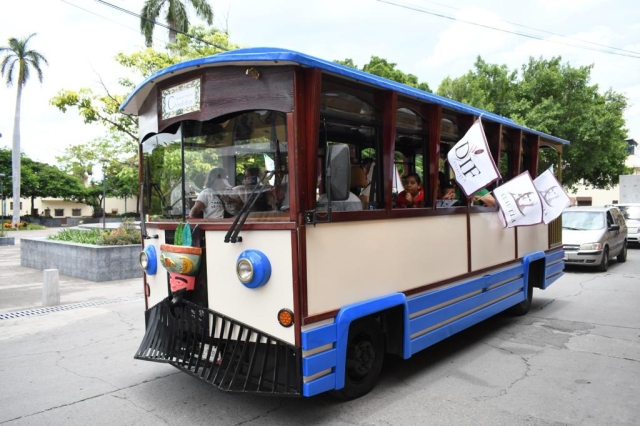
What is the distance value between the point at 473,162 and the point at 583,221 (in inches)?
378

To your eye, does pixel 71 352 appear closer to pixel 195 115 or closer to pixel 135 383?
pixel 135 383

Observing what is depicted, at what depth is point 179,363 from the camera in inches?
161

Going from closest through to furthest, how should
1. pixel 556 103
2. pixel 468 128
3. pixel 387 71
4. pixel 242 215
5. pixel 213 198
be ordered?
1. pixel 242 215
2. pixel 213 198
3. pixel 468 128
4. pixel 556 103
5. pixel 387 71

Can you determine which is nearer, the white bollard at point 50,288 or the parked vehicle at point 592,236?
the white bollard at point 50,288

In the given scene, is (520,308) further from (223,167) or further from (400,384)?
(223,167)

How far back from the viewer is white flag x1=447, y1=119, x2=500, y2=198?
5176 mm

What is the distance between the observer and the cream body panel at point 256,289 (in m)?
3.54

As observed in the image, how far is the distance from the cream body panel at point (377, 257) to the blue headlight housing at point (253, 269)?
33 cm

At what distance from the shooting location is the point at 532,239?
749 cm

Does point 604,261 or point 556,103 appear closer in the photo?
point 604,261

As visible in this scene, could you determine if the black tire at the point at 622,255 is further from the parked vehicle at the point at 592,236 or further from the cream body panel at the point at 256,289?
the cream body panel at the point at 256,289

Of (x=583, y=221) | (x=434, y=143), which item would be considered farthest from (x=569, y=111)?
(x=434, y=143)

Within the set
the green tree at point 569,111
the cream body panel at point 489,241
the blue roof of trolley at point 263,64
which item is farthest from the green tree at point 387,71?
the blue roof of trolley at point 263,64

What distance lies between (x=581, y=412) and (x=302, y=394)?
2.39 meters
